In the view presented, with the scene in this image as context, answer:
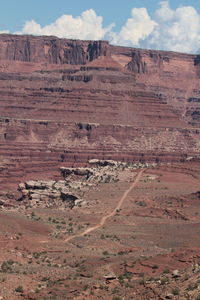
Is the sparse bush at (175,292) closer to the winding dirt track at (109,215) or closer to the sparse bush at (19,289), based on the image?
the sparse bush at (19,289)

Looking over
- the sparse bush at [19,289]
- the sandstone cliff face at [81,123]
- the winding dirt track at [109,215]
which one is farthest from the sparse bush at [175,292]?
the sandstone cliff face at [81,123]

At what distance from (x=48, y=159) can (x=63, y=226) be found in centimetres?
7460

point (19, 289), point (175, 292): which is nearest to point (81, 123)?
point (19, 289)

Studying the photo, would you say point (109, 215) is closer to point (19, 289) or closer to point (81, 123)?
point (19, 289)

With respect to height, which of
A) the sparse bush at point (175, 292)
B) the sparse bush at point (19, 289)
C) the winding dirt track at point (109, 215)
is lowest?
→ the winding dirt track at point (109, 215)

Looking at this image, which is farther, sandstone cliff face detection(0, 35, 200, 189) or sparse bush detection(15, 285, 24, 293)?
sandstone cliff face detection(0, 35, 200, 189)

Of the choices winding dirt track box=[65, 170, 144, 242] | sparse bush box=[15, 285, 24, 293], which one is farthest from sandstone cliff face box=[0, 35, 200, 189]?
sparse bush box=[15, 285, 24, 293]

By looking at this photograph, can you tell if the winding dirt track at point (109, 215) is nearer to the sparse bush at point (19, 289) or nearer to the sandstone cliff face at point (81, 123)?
the sparse bush at point (19, 289)

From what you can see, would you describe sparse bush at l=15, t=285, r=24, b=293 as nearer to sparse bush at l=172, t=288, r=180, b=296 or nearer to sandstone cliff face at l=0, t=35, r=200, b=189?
sparse bush at l=172, t=288, r=180, b=296

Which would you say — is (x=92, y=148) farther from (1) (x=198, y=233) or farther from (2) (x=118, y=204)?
(1) (x=198, y=233)

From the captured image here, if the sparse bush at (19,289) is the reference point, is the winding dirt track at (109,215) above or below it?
below

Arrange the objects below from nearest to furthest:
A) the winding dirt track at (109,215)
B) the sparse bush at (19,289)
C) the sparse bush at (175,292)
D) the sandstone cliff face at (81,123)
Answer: the sparse bush at (175,292)
the sparse bush at (19,289)
the winding dirt track at (109,215)
the sandstone cliff face at (81,123)

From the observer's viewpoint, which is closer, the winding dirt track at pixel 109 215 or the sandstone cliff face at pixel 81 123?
the winding dirt track at pixel 109 215

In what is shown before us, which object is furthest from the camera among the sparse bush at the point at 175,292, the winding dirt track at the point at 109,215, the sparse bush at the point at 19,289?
Result: the winding dirt track at the point at 109,215
